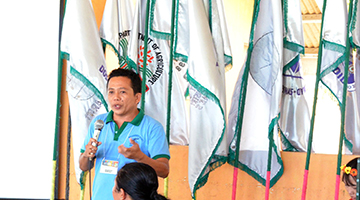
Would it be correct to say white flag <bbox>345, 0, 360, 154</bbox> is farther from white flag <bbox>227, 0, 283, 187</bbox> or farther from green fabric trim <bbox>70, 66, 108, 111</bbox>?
green fabric trim <bbox>70, 66, 108, 111</bbox>

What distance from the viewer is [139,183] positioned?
191 centimetres

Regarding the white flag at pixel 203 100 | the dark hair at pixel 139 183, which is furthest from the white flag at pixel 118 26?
the dark hair at pixel 139 183

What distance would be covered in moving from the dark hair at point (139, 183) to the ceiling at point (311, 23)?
4568mm

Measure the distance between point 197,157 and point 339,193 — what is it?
104 centimetres

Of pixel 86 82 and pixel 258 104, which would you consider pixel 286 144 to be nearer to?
pixel 258 104

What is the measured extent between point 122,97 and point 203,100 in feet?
2.47

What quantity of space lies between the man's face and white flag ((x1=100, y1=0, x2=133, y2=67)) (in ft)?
2.95

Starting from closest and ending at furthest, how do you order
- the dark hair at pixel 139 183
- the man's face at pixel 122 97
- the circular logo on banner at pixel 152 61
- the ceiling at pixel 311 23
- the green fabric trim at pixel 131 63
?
the dark hair at pixel 139 183 → the man's face at pixel 122 97 → the green fabric trim at pixel 131 63 → the circular logo on banner at pixel 152 61 → the ceiling at pixel 311 23

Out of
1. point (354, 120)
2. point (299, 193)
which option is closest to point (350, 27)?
point (354, 120)

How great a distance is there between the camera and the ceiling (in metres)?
5.88

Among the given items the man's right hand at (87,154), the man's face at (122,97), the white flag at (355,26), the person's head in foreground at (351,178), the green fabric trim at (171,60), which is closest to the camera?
the man's right hand at (87,154)

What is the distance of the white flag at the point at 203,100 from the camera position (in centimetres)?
304

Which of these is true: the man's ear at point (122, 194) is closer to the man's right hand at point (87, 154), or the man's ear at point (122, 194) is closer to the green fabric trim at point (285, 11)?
the man's right hand at point (87, 154)

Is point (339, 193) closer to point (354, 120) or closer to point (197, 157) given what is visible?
point (354, 120)
